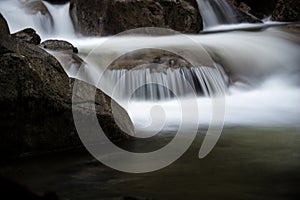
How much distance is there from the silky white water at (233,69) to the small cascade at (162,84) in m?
0.09

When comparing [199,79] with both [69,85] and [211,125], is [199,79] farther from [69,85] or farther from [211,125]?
[69,85]

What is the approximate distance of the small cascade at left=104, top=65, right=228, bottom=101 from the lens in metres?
6.98

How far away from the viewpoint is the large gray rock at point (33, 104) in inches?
153

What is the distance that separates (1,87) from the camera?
12.7 feet

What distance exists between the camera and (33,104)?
13.1 feet

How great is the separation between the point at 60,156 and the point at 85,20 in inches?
321

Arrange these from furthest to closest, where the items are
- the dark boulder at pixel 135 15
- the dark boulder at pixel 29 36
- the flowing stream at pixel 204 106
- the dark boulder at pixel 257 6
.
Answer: the dark boulder at pixel 257 6 < the dark boulder at pixel 135 15 < the dark boulder at pixel 29 36 < the flowing stream at pixel 204 106

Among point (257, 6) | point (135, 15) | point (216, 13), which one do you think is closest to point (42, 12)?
point (135, 15)

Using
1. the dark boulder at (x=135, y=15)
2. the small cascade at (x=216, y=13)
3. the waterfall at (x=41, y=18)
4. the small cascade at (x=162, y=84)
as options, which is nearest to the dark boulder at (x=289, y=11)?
the small cascade at (x=216, y=13)

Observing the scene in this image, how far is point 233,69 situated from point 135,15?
12.1 ft

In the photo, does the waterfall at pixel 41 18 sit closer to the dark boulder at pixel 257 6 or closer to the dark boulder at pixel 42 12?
the dark boulder at pixel 42 12

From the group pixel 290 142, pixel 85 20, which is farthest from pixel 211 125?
pixel 85 20

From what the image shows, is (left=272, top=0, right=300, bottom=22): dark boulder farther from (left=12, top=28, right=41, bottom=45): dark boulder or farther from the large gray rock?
the large gray rock

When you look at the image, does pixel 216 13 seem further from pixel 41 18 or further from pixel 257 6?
pixel 41 18
